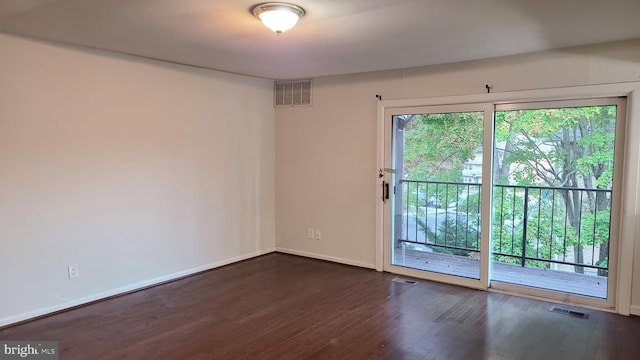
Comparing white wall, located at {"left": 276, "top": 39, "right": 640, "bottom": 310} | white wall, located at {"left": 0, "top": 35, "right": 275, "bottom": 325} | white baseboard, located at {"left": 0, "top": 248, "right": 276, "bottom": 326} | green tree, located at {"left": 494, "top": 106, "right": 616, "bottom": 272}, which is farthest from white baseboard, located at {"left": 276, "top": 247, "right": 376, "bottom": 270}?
green tree, located at {"left": 494, "top": 106, "right": 616, "bottom": 272}

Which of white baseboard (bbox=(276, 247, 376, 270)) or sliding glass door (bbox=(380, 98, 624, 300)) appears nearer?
sliding glass door (bbox=(380, 98, 624, 300))

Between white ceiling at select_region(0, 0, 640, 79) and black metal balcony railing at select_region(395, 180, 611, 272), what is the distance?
4.43 ft

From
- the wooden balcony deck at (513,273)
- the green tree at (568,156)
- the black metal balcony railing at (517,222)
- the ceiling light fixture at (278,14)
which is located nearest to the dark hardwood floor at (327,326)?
the wooden balcony deck at (513,273)

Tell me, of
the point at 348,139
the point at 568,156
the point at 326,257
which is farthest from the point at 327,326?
the point at 568,156

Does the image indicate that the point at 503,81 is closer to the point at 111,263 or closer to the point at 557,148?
the point at 557,148

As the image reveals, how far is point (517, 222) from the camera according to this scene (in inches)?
170

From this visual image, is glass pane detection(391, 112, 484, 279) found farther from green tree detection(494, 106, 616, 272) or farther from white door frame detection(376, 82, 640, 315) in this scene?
white door frame detection(376, 82, 640, 315)

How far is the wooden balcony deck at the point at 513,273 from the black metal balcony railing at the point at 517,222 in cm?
8

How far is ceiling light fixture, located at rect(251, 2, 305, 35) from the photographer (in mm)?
2553

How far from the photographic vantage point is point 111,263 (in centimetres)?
405

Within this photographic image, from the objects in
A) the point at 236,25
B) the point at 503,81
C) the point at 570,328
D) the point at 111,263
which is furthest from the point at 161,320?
the point at 503,81

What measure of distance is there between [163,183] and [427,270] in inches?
116

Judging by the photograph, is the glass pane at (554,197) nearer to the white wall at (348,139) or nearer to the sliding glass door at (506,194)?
the sliding glass door at (506,194)

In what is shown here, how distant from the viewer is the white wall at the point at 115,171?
3.43m
